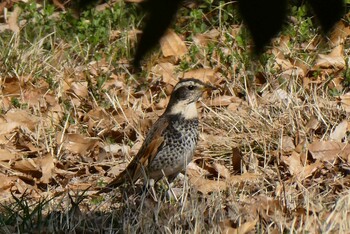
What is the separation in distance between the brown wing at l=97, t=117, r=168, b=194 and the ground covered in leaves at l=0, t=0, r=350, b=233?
0.09 meters

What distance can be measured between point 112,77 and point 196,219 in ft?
10.0

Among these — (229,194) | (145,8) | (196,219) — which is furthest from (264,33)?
(229,194)

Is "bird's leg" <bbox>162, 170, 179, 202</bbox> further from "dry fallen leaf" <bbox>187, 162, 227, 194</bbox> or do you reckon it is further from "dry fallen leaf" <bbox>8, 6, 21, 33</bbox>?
"dry fallen leaf" <bbox>8, 6, 21, 33</bbox>

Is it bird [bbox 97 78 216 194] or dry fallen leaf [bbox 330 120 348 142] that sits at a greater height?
bird [bbox 97 78 216 194]

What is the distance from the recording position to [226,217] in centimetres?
451

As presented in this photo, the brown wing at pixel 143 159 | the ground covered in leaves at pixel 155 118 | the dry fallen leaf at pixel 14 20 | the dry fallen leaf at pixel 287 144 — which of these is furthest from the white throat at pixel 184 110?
the dry fallen leaf at pixel 14 20

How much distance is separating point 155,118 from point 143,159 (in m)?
1.02

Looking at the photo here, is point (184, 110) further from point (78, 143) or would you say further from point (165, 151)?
point (78, 143)

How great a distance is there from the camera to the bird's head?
5754 millimetres

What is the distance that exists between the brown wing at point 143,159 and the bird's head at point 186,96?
0.19m

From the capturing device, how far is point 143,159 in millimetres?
5566

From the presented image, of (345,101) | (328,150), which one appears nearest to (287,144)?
(328,150)

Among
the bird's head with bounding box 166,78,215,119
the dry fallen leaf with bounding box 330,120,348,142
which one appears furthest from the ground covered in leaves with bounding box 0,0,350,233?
the bird's head with bounding box 166,78,215,119

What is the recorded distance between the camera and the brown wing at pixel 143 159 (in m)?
5.52
